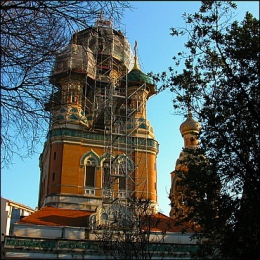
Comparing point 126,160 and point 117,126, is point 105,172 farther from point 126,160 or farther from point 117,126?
point 117,126

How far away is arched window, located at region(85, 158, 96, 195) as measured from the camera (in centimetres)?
2277

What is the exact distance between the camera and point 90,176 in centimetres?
2330

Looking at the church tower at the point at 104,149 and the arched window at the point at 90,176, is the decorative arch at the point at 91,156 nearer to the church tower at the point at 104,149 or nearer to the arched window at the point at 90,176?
the church tower at the point at 104,149

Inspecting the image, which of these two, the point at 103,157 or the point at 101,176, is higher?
the point at 103,157

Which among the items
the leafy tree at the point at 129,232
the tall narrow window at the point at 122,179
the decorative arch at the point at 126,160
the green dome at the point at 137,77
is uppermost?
the green dome at the point at 137,77

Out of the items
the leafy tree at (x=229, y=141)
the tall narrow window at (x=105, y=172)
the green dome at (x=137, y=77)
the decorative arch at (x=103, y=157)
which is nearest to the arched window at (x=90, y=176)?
the decorative arch at (x=103, y=157)

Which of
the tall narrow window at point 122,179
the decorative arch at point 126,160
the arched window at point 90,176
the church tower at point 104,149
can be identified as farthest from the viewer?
the decorative arch at point 126,160

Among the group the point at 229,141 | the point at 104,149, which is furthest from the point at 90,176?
the point at 229,141

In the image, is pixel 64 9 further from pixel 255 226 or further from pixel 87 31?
pixel 255 226

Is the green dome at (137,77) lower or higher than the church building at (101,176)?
higher

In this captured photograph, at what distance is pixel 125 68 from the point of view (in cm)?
2856

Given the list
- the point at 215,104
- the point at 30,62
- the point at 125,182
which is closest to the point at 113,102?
the point at 125,182

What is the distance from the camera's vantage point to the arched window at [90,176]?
22.8 meters

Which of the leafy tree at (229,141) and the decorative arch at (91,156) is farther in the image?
the decorative arch at (91,156)
